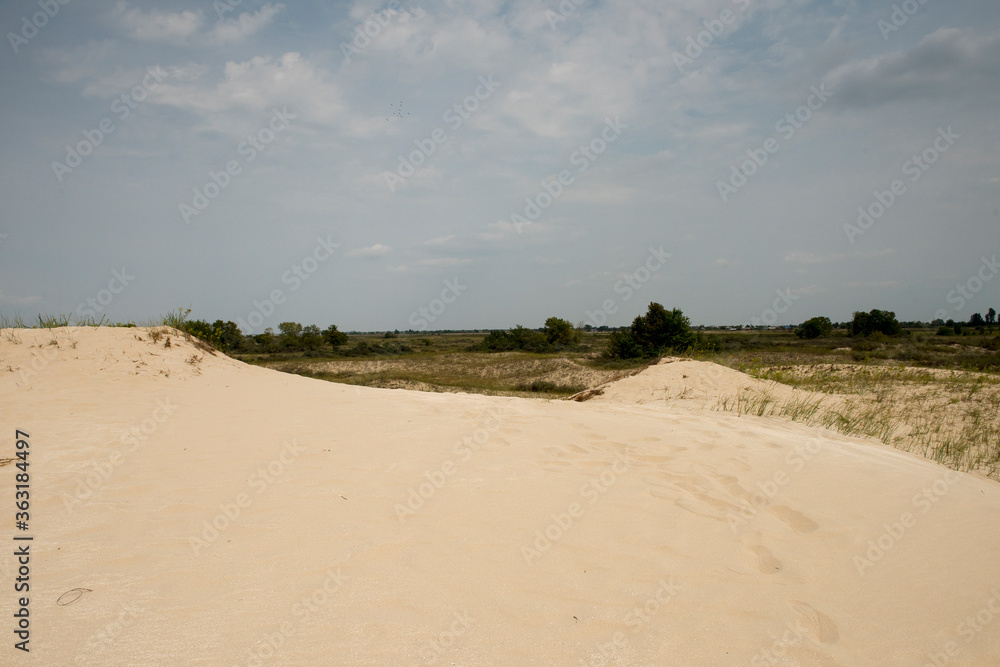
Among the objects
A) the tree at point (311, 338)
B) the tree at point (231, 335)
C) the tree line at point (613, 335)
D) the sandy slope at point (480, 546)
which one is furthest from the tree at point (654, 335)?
the tree at point (311, 338)

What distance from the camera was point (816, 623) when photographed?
2.33 metres

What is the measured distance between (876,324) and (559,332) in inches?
991

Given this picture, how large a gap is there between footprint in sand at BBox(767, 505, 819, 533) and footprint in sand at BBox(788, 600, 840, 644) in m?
1.07

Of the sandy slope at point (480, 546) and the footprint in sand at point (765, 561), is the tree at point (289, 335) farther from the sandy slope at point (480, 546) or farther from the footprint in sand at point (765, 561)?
the footprint in sand at point (765, 561)

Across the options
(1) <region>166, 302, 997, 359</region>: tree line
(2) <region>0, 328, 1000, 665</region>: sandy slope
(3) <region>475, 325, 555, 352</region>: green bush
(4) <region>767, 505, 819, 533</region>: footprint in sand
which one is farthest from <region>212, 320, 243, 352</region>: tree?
(4) <region>767, 505, 819, 533</region>: footprint in sand

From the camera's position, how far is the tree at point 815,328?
45.1 m

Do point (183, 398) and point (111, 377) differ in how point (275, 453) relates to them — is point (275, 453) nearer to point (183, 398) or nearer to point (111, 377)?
point (183, 398)

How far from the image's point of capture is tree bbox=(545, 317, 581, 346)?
47.6 metres

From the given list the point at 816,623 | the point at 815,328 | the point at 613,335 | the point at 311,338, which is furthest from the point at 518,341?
the point at 816,623

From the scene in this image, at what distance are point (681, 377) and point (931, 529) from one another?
7.91 metres

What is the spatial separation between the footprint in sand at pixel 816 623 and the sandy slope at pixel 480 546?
0.04 feet

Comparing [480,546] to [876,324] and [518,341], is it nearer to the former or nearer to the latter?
[518,341]

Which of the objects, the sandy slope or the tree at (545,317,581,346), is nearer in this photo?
the sandy slope

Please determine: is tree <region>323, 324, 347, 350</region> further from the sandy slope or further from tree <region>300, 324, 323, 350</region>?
the sandy slope
